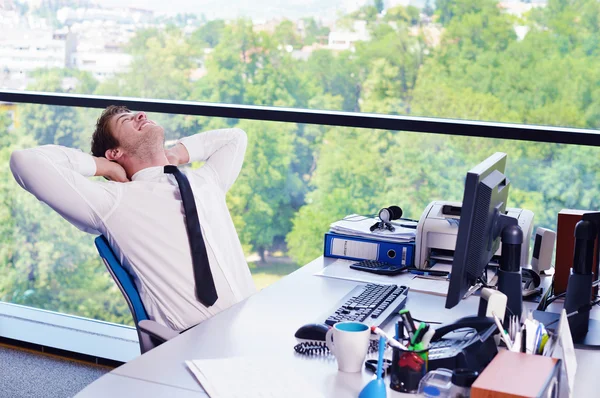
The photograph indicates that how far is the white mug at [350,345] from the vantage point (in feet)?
4.89

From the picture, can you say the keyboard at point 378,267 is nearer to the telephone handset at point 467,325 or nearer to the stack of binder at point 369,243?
the stack of binder at point 369,243

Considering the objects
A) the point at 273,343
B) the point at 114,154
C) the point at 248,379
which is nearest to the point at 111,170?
the point at 114,154

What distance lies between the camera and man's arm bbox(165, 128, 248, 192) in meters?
2.60

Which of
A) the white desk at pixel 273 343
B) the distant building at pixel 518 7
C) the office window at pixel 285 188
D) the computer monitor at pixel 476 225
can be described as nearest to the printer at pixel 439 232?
the white desk at pixel 273 343

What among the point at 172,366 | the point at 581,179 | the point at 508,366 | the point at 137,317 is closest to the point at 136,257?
the point at 137,317

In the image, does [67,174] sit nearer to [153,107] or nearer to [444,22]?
[153,107]

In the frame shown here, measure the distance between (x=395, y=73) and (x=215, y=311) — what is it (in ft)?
18.4

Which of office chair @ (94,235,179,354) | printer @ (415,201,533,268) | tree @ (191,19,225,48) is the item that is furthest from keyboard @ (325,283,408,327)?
tree @ (191,19,225,48)

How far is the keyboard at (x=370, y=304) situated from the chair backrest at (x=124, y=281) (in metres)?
0.57

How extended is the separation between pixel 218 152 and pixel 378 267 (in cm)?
73

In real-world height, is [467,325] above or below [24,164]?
below

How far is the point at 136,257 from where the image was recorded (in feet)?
7.15

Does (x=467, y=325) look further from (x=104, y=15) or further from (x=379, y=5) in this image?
(x=379, y=5)

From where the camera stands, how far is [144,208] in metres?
2.22
